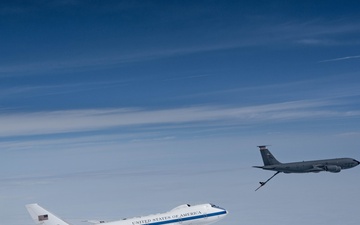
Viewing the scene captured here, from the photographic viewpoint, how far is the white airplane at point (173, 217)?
151m

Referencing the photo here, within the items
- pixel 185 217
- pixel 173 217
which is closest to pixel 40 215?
pixel 173 217

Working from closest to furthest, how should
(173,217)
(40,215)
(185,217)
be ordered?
(40,215), (173,217), (185,217)

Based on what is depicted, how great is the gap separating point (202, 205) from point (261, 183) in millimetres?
33028

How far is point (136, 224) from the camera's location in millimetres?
150125

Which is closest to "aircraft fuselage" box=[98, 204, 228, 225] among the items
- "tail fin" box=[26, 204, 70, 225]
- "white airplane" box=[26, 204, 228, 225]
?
"white airplane" box=[26, 204, 228, 225]

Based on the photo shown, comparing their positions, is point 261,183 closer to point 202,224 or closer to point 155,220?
point 202,224

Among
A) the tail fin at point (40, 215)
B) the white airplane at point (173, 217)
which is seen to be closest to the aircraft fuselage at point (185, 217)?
the white airplane at point (173, 217)

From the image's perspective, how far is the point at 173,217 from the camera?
15600 centimetres

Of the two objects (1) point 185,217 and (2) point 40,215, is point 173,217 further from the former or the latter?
(2) point 40,215

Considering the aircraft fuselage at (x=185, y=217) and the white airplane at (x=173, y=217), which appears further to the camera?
the aircraft fuselage at (x=185, y=217)

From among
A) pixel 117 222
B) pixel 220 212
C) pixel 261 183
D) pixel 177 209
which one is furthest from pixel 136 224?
pixel 261 183

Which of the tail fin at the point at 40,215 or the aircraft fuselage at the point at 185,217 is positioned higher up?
the tail fin at the point at 40,215

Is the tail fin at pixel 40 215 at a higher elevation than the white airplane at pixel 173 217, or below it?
higher

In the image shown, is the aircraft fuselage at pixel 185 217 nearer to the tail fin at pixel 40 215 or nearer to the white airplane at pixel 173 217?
the white airplane at pixel 173 217
